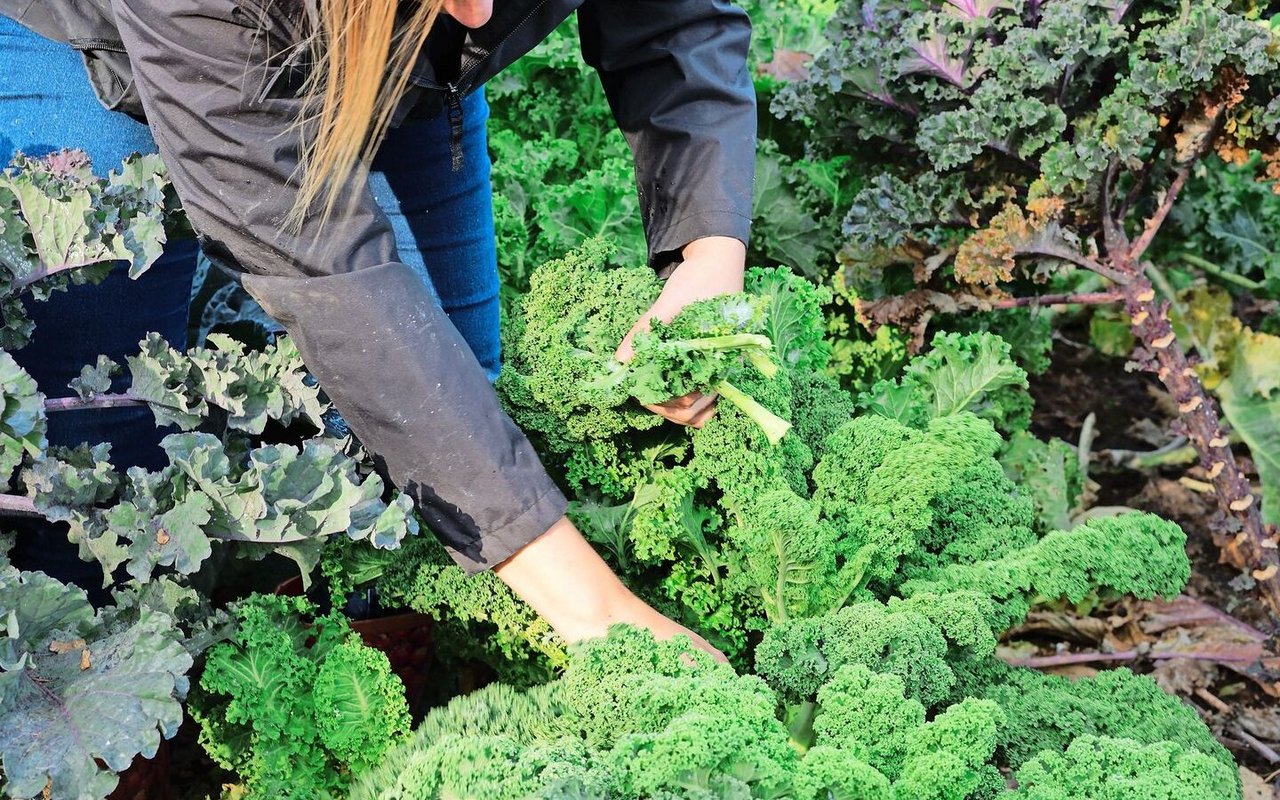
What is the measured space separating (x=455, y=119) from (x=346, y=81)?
69 centimetres

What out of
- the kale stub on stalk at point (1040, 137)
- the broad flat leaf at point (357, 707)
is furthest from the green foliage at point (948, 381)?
the broad flat leaf at point (357, 707)

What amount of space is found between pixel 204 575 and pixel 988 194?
2427mm

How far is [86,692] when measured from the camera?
79.4 inches

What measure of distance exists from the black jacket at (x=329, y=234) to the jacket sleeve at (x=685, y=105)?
14.6 inches

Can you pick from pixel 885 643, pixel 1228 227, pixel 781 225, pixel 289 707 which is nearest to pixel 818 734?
pixel 885 643

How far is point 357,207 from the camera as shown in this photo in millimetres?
2170

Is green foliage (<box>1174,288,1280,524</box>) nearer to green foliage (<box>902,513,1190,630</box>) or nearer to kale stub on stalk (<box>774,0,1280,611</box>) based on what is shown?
kale stub on stalk (<box>774,0,1280,611</box>)

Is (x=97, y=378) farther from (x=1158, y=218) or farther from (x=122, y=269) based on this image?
(x=1158, y=218)

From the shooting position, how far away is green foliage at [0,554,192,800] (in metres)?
1.90

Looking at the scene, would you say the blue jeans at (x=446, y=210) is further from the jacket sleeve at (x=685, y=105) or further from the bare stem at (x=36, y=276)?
the bare stem at (x=36, y=276)

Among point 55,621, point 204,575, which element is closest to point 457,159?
point 204,575

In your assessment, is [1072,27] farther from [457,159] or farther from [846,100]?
[457,159]

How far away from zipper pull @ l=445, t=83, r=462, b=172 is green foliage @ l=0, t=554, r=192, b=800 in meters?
1.16

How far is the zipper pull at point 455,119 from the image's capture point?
8.32 feet
